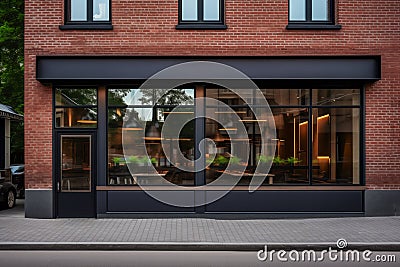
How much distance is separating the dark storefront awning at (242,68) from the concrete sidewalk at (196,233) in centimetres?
376

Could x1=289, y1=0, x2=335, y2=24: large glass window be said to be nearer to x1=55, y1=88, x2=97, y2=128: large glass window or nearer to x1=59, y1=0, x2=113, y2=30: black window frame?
x1=59, y1=0, x2=113, y2=30: black window frame

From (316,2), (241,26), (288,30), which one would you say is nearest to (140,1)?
(241,26)

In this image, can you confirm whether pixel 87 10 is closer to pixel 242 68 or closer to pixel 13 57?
pixel 242 68

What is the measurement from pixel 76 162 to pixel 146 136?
2037 millimetres

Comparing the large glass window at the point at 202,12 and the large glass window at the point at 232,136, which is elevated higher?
the large glass window at the point at 202,12

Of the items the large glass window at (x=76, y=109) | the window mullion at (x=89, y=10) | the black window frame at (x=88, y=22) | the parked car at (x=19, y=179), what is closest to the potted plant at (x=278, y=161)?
the large glass window at (x=76, y=109)

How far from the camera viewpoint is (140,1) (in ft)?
41.1

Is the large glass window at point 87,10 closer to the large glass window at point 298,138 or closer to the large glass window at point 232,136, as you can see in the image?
the large glass window at point 232,136

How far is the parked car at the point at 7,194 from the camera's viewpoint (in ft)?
49.4

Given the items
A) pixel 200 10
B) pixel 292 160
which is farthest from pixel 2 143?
pixel 292 160

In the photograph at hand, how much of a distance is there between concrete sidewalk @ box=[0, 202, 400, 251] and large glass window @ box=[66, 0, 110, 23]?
18.0 ft

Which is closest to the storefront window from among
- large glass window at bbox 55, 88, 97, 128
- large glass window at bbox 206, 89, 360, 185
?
large glass window at bbox 206, 89, 360, 185

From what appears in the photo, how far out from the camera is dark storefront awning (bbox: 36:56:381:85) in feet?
40.3

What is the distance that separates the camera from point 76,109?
41.4ft
